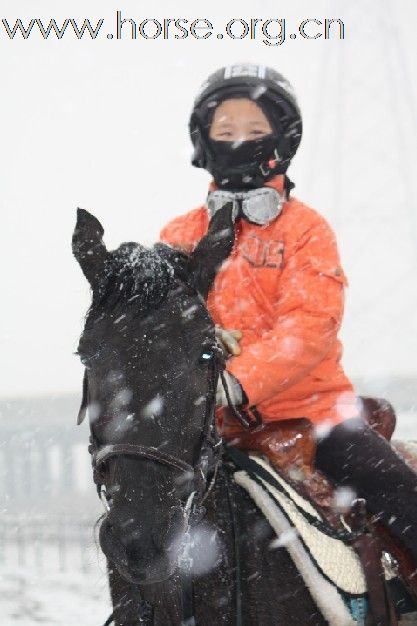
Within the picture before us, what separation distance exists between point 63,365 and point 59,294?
17.4m

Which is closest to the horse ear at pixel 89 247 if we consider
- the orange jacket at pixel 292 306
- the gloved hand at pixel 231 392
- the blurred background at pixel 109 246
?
the blurred background at pixel 109 246

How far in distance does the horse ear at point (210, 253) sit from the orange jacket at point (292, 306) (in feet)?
1.38

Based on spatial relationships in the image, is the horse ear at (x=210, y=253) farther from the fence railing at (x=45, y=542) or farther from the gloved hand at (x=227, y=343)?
the fence railing at (x=45, y=542)

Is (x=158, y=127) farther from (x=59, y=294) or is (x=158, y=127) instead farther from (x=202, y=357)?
(x=202, y=357)

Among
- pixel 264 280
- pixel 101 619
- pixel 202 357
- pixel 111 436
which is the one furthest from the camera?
pixel 101 619

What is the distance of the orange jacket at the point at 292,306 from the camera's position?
3128 millimetres

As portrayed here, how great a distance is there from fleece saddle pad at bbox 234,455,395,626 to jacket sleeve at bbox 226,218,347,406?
29 cm

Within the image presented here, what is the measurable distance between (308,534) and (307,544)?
43 mm

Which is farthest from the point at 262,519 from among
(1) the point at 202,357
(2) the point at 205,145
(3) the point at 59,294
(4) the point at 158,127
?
(4) the point at 158,127

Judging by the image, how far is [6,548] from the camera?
10.3m

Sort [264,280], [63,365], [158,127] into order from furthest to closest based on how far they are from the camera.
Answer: [158,127], [63,365], [264,280]

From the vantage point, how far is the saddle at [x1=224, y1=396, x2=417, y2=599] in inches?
121

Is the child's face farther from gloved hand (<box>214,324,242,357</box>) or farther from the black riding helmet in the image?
gloved hand (<box>214,324,242,357</box>)

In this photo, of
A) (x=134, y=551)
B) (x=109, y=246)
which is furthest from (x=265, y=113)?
(x=109, y=246)
